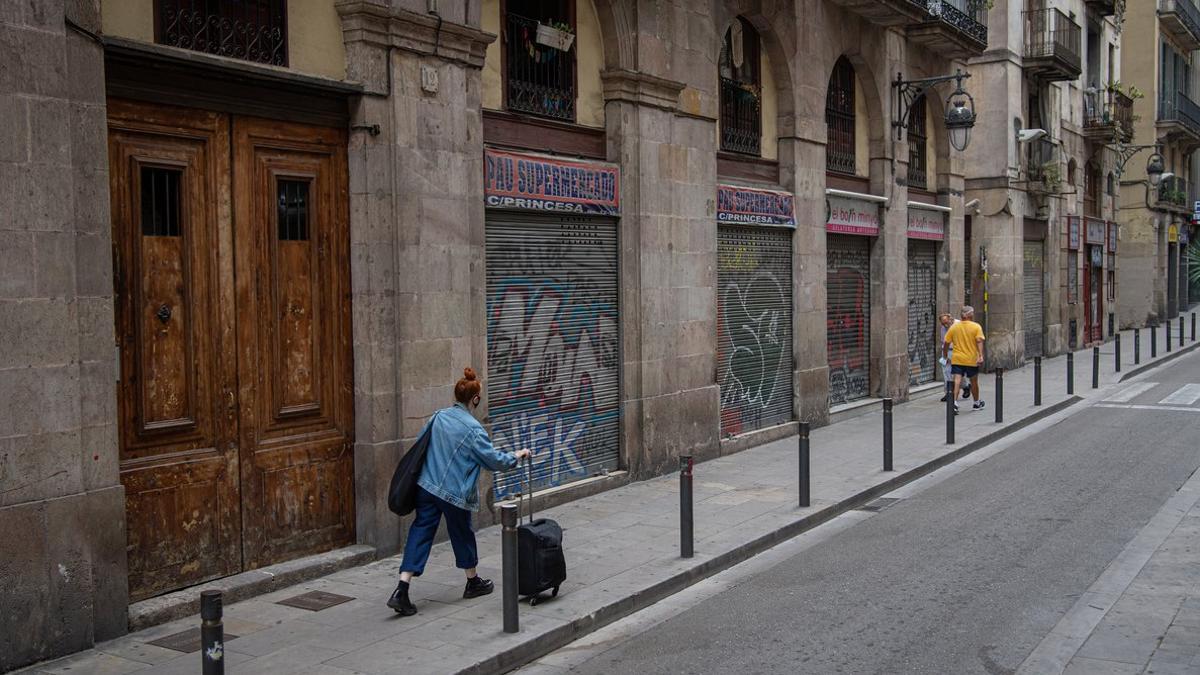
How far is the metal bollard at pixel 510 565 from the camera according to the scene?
6.87 meters

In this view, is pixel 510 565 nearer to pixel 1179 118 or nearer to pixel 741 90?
pixel 741 90

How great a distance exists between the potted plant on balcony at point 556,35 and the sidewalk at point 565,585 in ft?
16.2

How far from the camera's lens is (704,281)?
14016 millimetres

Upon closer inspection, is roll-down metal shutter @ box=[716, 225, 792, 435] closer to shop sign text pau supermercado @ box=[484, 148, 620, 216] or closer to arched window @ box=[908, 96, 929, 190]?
shop sign text pau supermercado @ box=[484, 148, 620, 216]

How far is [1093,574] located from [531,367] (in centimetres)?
565

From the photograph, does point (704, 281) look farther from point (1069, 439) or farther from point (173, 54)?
point (173, 54)

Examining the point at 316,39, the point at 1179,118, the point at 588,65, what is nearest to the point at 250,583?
the point at 316,39

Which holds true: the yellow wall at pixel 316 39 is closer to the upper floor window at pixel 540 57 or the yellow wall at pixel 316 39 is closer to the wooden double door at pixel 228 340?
the wooden double door at pixel 228 340

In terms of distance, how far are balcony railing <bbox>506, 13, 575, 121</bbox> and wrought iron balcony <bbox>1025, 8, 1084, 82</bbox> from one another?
18438 millimetres

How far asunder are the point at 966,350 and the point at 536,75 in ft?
32.9

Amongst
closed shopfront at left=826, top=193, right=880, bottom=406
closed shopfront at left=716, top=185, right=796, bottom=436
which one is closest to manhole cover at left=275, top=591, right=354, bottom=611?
closed shopfront at left=716, top=185, right=796, bottom=436

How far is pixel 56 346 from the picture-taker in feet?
22.2

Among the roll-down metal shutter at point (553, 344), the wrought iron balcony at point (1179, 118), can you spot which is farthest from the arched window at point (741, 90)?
the wrought iron balcony at point (1179, 118)

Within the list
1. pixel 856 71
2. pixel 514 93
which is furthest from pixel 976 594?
pixel 856 71
